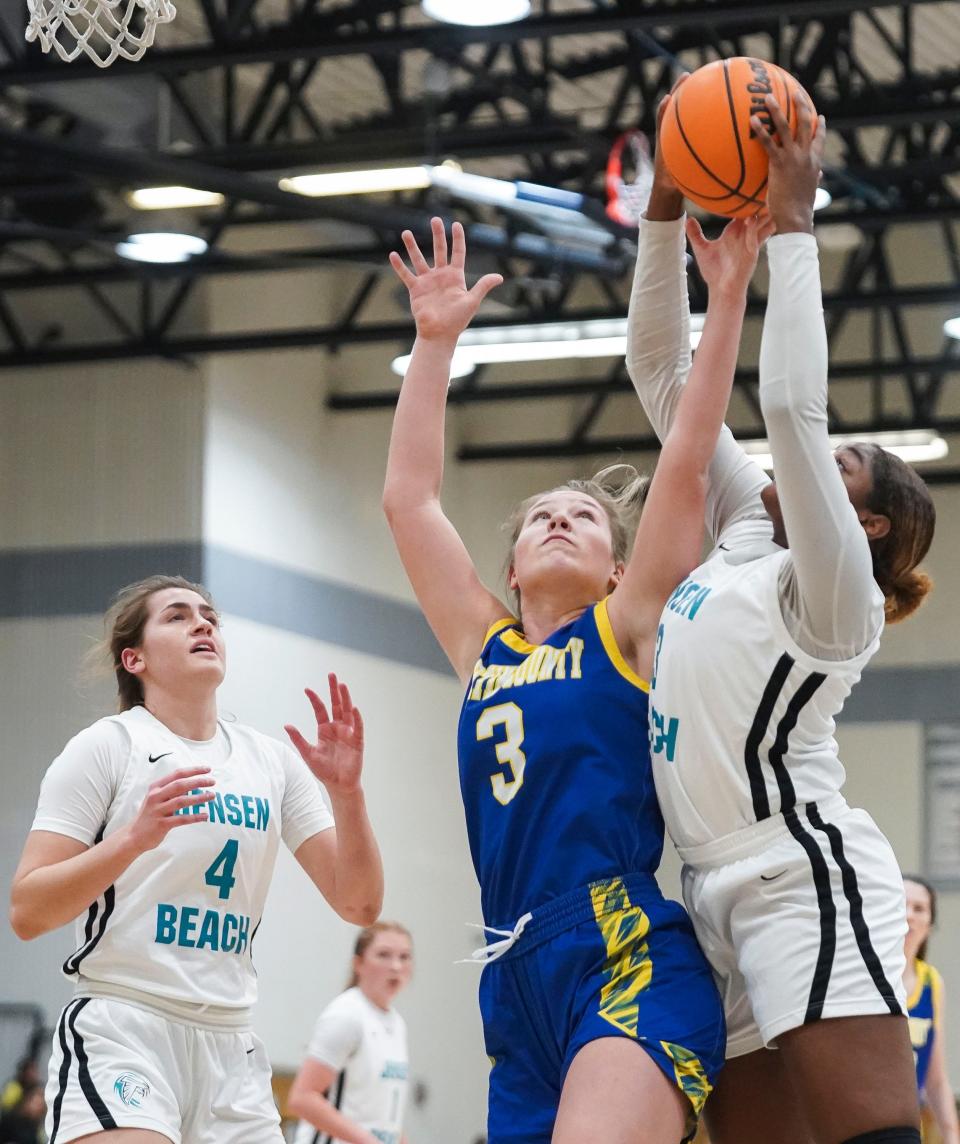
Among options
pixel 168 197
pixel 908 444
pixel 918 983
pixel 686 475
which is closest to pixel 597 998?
pixel 686 475

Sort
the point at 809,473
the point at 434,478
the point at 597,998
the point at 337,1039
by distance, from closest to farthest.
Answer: the point at 809,473
the point at 597,998
the point at 434,478
the point at 337,1039

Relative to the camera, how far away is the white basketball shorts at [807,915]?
3.31 meters

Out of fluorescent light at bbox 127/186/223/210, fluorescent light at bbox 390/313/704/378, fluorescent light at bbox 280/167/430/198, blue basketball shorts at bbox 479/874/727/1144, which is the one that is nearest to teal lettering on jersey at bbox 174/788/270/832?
blue basketball shorts at bbox 479/874/727/1144

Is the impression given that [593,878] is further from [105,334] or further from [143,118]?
[105,334]

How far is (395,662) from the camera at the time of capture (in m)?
17.5

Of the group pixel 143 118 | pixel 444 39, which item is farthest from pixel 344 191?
pixel 444 39

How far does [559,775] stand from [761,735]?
40 cm

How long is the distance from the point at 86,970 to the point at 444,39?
25.5ft

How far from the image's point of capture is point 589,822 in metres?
3.55

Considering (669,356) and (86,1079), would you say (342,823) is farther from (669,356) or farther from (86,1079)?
(669,356)

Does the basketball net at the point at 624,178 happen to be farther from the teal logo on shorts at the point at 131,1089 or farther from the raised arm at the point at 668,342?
the teal logo on shorts at the point at 131,1089

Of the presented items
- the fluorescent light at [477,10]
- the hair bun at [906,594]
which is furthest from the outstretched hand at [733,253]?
the fluorescent light at [477,10]

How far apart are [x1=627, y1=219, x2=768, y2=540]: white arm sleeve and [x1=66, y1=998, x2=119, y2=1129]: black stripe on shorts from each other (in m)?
1.82

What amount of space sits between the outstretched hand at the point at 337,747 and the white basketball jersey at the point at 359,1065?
3.68 meters
